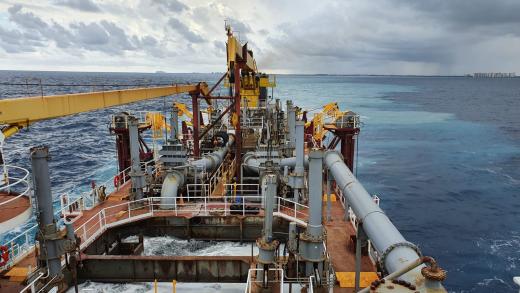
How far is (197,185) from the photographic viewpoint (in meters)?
22.4

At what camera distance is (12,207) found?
1079 cm

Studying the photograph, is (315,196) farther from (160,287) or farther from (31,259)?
(31,259)

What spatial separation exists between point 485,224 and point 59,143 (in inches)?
2077

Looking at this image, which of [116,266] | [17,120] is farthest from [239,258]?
[17,120]

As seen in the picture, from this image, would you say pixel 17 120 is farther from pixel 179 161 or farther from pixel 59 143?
pixel 59 143

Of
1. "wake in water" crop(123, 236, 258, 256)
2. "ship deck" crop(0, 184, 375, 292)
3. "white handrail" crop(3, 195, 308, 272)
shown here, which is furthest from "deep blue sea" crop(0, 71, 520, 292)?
"wake in water" crop(123, 236, 258, 256)

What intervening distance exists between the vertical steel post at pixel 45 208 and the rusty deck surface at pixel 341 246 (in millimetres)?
A: 9554

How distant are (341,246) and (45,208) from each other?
11.7 m

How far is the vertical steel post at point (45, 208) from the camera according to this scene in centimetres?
1145

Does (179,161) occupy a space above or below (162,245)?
above

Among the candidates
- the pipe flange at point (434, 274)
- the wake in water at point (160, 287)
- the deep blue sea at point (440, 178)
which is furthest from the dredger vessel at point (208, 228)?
the deep blue sea at point (440, 178)

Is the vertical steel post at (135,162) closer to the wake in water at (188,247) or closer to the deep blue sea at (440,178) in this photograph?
the wake in water at (188,247)

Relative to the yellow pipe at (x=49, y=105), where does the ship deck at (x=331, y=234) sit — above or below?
below

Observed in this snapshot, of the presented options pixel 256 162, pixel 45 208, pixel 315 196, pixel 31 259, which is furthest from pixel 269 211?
pixel 256 162
